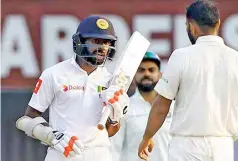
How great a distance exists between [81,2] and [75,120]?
4.16 m

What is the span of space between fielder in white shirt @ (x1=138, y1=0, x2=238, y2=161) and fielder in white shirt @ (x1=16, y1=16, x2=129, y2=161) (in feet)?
1.00

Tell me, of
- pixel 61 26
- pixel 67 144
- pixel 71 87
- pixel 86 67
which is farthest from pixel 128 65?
pixel 61 26

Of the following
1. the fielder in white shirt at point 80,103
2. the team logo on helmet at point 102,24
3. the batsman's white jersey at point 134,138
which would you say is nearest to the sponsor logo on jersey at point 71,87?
the fielder in white shirt at point 80,103

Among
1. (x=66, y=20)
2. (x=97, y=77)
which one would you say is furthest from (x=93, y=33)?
(x=66, y=20)

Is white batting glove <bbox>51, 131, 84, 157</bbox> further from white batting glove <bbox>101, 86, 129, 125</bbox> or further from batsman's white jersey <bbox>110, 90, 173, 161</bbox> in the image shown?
batsman's white jersey <bbox>110, 90, 173, 161</bbox>

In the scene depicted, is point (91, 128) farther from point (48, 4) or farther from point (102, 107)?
point (48, 4)

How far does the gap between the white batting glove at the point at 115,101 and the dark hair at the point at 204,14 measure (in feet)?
1.83

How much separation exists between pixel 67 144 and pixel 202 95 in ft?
2.45

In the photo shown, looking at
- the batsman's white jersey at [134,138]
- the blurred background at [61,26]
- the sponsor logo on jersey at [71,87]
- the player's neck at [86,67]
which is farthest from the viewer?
the blurred background at [61,26]

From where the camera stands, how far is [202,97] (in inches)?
183

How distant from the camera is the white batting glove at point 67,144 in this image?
4645 millimetres

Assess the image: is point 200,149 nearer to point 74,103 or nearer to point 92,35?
point 74,103

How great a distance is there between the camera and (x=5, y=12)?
876 centimetres

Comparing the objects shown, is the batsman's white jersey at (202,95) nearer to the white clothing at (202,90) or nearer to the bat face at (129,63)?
the white clothing at (202,90)
